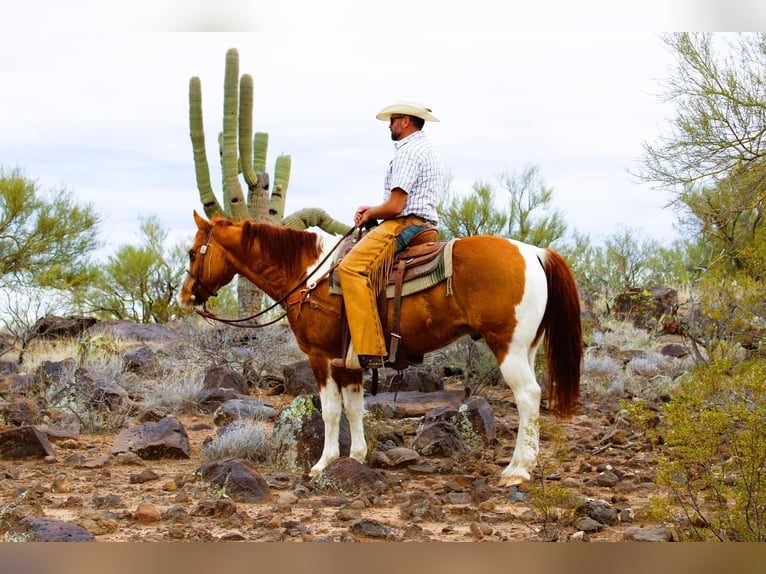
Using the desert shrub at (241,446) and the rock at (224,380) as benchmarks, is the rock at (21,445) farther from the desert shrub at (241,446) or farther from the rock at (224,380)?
the rock at (224,380)

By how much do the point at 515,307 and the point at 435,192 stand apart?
1272 millimetres

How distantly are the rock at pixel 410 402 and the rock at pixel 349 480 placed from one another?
2375 millimetres

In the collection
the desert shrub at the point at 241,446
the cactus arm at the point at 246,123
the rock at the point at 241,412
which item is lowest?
the desert shrub at the point at 241,446

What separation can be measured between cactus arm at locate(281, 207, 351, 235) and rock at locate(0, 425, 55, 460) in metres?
9.70

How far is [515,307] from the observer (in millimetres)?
6840

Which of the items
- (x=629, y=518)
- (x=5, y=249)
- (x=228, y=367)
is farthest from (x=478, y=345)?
(x=5, y=249)

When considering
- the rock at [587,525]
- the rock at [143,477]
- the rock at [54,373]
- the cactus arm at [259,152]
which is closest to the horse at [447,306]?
the rock at [587,525]

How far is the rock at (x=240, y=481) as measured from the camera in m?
6.74

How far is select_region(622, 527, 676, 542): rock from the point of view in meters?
5.57

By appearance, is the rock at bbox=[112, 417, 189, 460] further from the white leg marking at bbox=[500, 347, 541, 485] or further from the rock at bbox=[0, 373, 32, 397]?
the rock at bbox=[0, 373, 32, 397]

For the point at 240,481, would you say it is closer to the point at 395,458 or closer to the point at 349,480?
the point at 349,480

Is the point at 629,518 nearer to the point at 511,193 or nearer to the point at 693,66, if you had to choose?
the point at 693,66

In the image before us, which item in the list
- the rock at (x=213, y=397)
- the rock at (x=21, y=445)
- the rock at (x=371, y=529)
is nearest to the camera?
the rock at (x=371, y=529)

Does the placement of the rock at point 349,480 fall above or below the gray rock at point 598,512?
above
